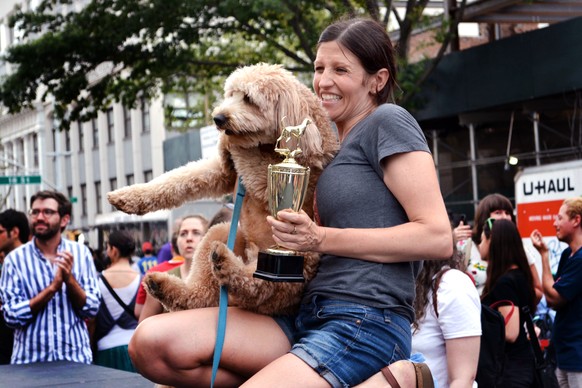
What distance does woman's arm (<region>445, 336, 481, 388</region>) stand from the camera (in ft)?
14.9

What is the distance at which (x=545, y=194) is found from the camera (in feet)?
38.9

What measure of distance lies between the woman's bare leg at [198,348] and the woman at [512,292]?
115 inches

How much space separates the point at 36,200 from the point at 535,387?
3705 mm

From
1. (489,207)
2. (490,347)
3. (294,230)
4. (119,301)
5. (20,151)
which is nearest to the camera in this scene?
(294,230)

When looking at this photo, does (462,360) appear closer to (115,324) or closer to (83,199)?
(115,324)

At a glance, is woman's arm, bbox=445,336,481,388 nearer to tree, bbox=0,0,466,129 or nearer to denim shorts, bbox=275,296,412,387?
denim shorts, bbox=275,296,412,387

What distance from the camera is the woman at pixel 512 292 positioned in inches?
224

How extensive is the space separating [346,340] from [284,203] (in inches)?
18.8

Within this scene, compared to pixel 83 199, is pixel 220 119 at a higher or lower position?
lower

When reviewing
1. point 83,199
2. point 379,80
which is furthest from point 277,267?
point 83,199

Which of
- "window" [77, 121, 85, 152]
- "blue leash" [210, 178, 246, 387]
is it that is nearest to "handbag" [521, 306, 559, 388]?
"blue leash" [210, 178, 246, 387]

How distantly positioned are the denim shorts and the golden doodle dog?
18 centimetres

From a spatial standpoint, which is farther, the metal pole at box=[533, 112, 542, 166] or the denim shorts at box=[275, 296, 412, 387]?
the metal pole at box=[533, 112, 542, 166]

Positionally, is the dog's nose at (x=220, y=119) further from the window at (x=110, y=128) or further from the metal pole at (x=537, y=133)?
the window at (x=110, y=128)
